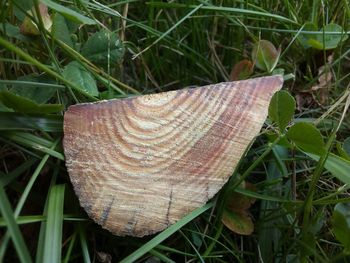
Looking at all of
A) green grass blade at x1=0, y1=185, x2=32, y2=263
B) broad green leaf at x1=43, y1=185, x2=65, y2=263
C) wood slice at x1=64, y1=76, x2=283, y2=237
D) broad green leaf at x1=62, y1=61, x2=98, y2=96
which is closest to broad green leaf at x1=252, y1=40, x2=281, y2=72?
wood slice at x1=64, y1=76, x2=283, y2=237

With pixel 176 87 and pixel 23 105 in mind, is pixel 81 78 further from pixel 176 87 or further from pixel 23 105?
pixel 176 87

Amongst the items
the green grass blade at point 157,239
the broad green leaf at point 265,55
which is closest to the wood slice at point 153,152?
the green grass blade at point 157,239

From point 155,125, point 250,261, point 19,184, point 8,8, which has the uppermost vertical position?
point 8,8

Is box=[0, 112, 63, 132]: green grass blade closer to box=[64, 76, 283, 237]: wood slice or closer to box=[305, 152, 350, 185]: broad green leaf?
box=[64, 76, 283, 237]: wood slice

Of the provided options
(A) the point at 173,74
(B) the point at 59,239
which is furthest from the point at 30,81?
(A) the point at 173,74

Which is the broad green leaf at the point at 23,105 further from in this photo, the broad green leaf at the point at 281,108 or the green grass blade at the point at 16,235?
the broad green leaf at the point at 281,108

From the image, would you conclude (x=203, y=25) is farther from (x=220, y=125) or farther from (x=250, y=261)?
(x=250, y=261)

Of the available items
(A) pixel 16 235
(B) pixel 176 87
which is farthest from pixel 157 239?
(B) pixel 176 87
